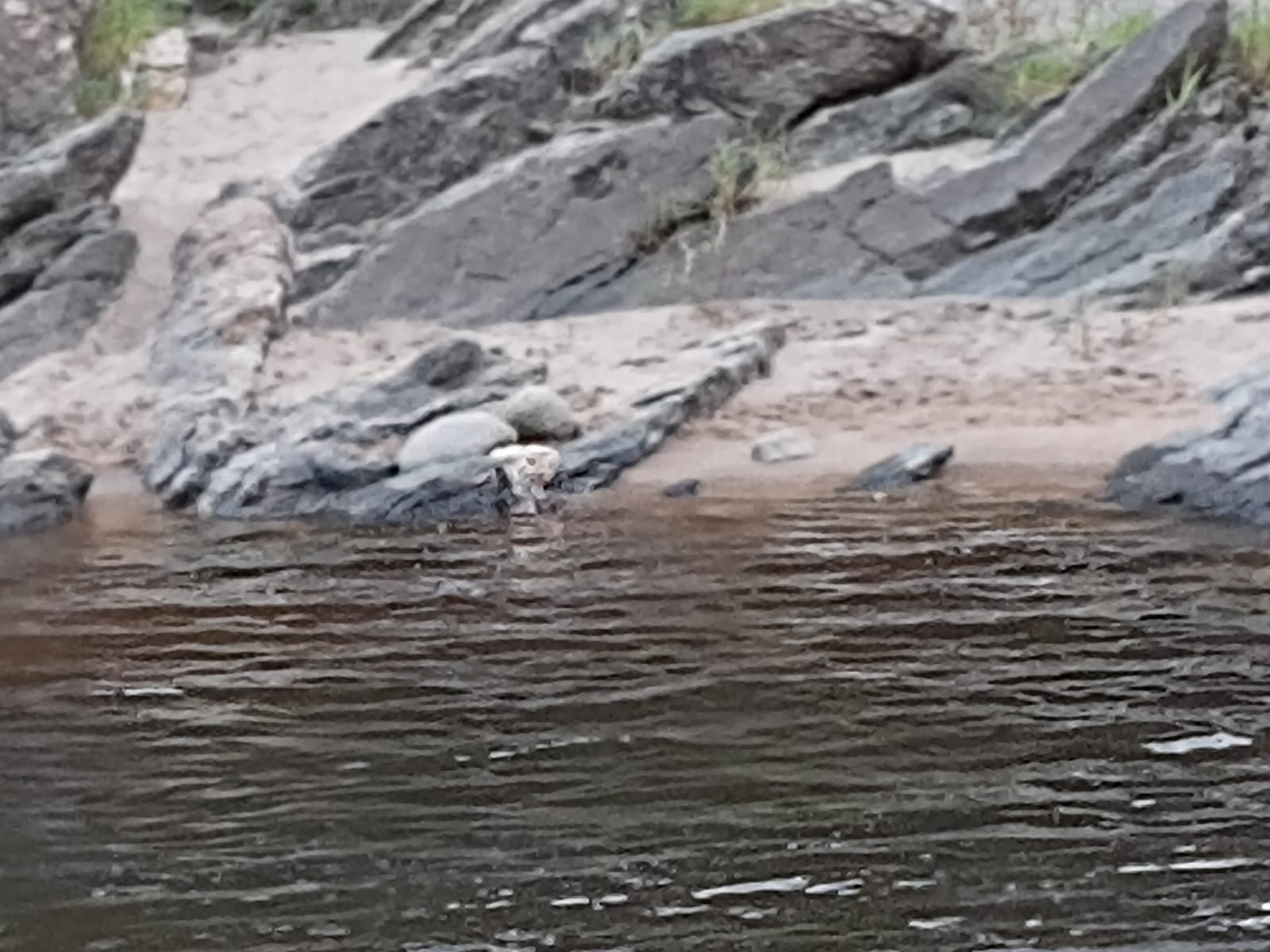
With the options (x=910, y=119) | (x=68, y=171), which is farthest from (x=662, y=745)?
(x=68, y=171)

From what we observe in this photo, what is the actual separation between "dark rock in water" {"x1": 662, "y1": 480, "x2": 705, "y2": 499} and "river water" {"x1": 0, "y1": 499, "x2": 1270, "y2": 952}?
75cm

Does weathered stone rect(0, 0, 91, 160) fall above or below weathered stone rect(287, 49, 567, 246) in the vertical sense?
above

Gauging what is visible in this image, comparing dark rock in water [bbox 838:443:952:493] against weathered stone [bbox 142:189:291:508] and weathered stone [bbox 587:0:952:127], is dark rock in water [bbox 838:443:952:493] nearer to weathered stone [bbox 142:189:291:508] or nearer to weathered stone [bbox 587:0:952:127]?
weathered stone [bbox 142:189:291:508]

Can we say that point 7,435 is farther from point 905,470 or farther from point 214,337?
point 905,470

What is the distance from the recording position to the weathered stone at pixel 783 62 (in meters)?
10.0

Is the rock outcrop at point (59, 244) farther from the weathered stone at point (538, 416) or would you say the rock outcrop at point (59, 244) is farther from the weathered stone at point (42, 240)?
the weathered stone at point (538, 416)

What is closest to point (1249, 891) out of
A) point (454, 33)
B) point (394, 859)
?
point (394, 859)

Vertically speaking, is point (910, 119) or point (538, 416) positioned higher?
point (910, 119)

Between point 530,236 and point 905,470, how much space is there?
3.06m

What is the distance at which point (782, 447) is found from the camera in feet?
25.0

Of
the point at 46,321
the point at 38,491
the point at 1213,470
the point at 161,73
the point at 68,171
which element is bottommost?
the point at 1213,470

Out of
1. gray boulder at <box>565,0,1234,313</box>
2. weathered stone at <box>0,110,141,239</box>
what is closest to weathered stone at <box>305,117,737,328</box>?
gray boulder at <box>565,0,1234,313</box>

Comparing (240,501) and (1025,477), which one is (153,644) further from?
(1025,477)

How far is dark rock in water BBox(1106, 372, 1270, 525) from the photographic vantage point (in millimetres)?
6262
